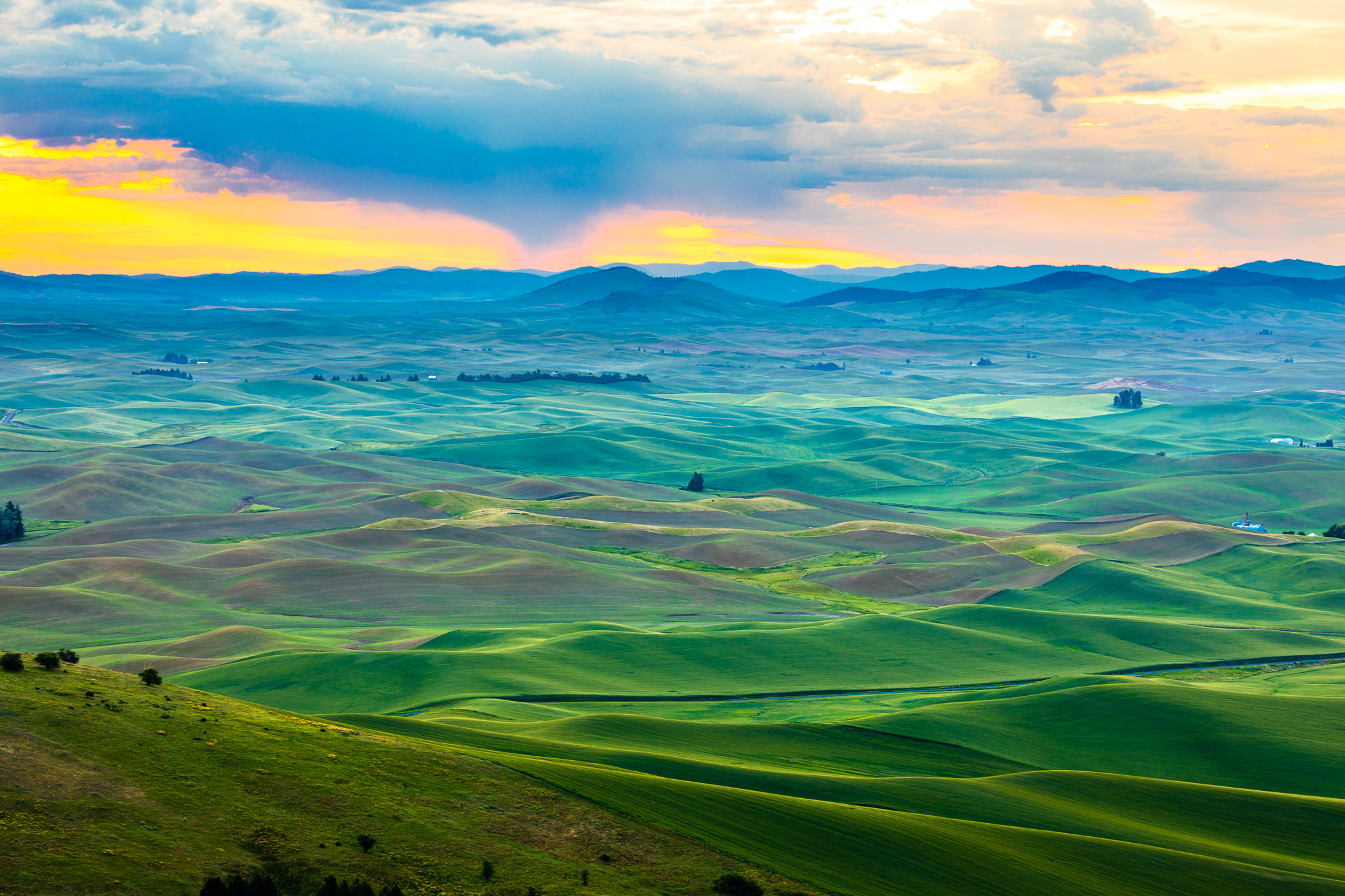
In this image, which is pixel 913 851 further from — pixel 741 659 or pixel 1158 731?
pixel 741 659

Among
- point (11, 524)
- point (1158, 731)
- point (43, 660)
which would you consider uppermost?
point (43, 660)

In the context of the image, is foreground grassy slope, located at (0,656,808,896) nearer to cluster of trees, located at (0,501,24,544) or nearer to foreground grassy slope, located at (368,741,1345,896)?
foreground grassy slope, located at (368,741,1345,896)

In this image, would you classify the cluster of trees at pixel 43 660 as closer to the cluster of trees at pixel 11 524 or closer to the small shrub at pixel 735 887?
the small shrub at pixel 735 887

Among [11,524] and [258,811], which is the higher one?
[11,524]

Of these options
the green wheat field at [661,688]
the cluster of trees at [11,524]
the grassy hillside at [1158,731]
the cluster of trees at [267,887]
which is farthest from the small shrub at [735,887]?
the cluster of trees at [11,524]

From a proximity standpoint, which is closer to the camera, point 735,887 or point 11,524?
point 735,887

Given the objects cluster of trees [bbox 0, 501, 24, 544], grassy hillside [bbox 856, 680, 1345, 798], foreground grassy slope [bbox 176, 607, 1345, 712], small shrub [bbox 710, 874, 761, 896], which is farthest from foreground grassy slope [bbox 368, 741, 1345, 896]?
cluster of trees [bbox 0, 501, 24, 544]

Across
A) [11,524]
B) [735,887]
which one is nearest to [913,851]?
[735,887]

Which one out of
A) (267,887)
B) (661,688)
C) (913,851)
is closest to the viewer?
(267,887)
